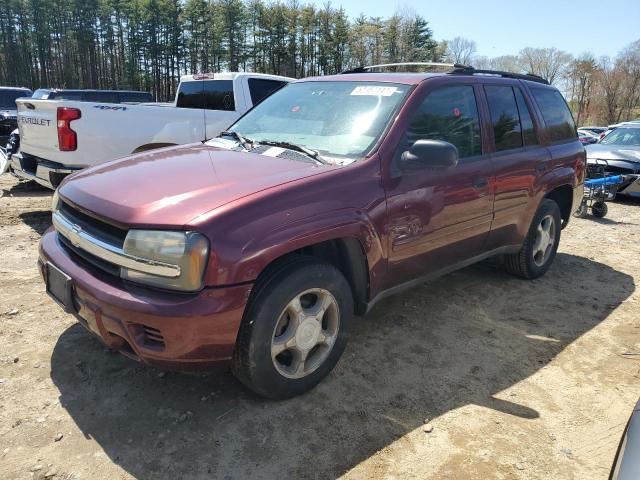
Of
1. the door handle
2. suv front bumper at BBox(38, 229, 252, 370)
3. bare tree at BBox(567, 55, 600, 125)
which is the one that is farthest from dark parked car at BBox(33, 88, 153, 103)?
bare tree at BBox(567, 55, 600, 125)

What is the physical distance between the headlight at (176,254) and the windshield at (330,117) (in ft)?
3.87

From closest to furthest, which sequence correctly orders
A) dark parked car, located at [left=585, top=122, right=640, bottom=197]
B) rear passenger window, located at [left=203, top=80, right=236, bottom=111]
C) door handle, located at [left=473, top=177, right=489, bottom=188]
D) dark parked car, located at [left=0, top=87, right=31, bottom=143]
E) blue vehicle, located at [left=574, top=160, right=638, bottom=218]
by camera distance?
1. door handle, located at [left=473, top=177, right=489, bottom=188]
2. rear passenger window, located at [left=203, top=80, right=236, bottom=111]
3. blue vehicle, located at [left=574, top=160, right=638, bottom=218]
4. dark parked car, located at [left=585, top=122, right=640, bottom=197]
5. dark parked car, located at [left=0, top=87, right=31, bottom=143]

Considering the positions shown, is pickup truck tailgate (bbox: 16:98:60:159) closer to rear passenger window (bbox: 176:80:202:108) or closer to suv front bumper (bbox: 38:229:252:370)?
rear passenger window (bbox: 176:80:202:108)

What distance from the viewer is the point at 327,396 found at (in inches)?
112

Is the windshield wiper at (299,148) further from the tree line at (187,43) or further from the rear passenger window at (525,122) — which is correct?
the tree line at (187,43)

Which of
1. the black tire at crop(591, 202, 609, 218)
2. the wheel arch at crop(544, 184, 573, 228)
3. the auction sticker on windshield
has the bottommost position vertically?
the black tire at crop(591, 202, 609, 218)

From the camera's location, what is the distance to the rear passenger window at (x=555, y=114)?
15.1ft

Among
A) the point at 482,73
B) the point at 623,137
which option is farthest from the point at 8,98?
the point at 623,137

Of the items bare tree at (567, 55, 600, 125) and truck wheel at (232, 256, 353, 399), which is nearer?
truck wheel at (232, 256, 353, 399)

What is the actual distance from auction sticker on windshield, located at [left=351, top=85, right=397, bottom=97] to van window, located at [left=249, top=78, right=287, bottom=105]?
12.6 feet

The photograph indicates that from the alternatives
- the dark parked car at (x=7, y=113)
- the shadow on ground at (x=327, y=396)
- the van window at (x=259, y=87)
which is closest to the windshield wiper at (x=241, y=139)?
the shadow on ground at (x=327, y=396)

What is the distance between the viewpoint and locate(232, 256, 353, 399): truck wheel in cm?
246

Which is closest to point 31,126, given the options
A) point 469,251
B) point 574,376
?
point 469,251

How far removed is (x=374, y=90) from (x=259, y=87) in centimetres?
422
